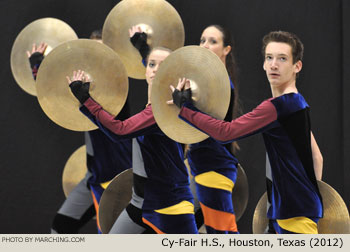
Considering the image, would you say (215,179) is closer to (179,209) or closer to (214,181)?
(214,181)

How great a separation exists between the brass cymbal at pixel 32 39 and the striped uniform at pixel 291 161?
2.21 metres

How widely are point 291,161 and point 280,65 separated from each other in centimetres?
47

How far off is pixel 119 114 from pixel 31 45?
41.3 inches

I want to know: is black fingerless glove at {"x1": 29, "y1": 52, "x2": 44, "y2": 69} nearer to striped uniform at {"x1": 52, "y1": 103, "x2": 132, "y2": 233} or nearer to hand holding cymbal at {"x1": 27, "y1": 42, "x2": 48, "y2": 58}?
hand holding cymbal at {"x1": 27, "y1": 42, "x2": 48, "y2": 58}

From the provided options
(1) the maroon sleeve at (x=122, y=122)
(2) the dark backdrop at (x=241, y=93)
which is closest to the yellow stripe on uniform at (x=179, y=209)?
(1) the maroon sleeve at (x=122, y=122)

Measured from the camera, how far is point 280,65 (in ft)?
11.0

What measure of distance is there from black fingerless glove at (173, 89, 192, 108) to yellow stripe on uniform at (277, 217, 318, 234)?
0.77 meters

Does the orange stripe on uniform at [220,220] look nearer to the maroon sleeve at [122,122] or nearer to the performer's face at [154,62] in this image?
the maroon sleeve at [122,122]

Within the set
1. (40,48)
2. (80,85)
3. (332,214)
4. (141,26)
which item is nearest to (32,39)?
(40,48)

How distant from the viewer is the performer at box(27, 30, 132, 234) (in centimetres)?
455

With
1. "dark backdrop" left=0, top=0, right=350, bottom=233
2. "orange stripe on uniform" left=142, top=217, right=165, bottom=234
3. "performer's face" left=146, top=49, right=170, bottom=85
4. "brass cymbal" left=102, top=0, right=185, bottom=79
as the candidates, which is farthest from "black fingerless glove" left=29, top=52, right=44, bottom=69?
"orange stripe on uniform" left=142, top=217, right=165, bottom=234

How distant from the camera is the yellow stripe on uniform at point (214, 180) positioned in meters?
4.12
